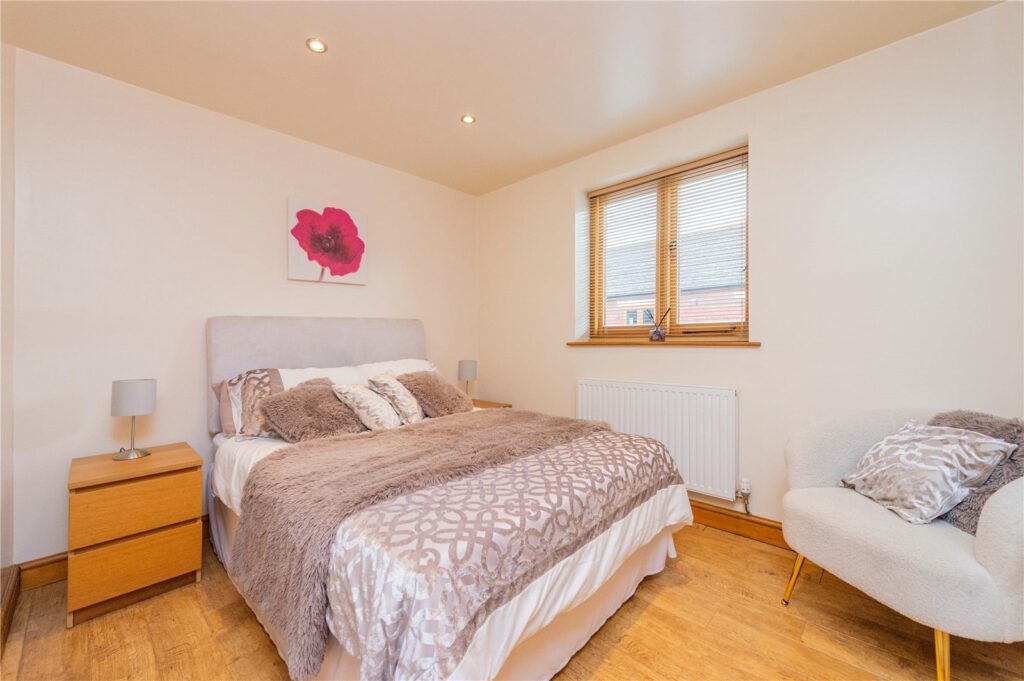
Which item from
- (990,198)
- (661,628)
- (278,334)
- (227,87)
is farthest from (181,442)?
(990,198)

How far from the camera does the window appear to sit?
2.67m

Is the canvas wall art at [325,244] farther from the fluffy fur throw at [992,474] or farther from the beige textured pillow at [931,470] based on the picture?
the fluffy fur throw at [992,474]

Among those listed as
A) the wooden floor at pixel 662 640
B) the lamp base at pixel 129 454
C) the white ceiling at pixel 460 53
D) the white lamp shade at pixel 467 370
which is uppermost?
the white ceiling at pixel 460 53

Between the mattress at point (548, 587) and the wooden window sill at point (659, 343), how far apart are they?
997mm

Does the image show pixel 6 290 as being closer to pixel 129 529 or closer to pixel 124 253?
pixel 124 253

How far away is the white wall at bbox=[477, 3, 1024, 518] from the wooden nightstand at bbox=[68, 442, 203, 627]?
8.86 ft

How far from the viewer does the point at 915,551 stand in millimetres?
1363

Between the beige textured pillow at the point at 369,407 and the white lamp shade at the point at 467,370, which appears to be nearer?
the beige textured pillow at the point at 369,407

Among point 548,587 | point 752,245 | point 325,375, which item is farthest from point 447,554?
point 752,245

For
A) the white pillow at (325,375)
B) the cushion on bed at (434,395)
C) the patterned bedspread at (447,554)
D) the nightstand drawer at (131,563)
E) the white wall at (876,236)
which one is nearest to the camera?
the patterned bedspread at (447,554)

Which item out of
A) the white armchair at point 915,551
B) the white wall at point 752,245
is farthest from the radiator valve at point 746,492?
the white armchair at point 915,551

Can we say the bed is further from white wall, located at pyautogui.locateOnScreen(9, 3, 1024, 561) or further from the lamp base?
white wall, located at pyautogui.locateOnScreen(9, 3, 1024, 561)

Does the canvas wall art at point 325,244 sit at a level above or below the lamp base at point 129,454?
above

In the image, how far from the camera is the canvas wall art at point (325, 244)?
2.85 metres
